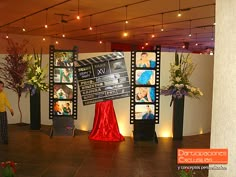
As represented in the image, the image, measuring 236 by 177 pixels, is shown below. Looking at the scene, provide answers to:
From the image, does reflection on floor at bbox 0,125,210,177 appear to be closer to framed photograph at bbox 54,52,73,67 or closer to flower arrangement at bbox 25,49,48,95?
flower arrangement at bbox 25,49,48,95

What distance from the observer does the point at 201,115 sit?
804cm

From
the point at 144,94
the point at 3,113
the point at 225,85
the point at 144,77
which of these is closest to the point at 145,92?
the point at 144,94

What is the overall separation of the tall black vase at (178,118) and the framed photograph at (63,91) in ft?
8.26

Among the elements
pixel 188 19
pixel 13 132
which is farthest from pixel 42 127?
pixel 188 19

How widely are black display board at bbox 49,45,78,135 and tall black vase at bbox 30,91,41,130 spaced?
0.81 m

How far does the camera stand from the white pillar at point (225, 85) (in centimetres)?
345

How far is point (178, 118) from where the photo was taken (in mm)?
7320

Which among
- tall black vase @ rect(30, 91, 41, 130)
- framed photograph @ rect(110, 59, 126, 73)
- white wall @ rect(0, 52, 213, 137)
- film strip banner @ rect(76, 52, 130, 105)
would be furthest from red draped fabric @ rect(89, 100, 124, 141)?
tall black vase @ rect(30, 91, 41, 130)

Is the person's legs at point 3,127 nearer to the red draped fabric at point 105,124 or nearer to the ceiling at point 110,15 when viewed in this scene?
the red draped fabric at point 105,124

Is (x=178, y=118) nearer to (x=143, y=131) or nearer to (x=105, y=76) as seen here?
(x=143, y=131)

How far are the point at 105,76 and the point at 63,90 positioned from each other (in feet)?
3.64

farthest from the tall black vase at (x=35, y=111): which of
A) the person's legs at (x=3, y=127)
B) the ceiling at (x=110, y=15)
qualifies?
the ceiling at (x=110, y=15)

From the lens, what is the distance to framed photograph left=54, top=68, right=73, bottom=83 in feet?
24.7

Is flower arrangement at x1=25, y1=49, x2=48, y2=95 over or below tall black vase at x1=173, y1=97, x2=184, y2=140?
over
